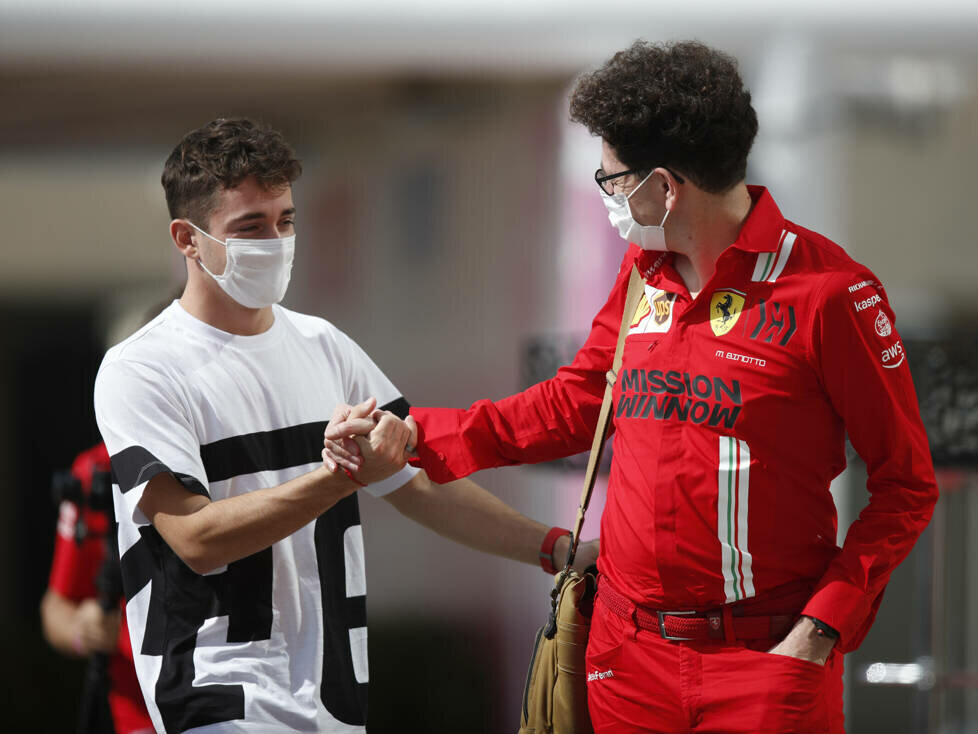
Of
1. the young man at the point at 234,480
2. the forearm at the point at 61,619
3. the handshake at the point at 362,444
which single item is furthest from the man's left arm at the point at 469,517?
the forearm at the point at 61,619

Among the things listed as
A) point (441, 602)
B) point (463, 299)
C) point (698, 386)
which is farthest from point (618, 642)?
point (463, 299)

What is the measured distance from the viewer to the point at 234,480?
2088 mm

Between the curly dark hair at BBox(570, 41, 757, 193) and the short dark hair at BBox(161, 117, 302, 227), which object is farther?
the short dark hair at BBox(161, 117, 302, 227)

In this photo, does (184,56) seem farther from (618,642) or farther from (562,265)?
(618,642)

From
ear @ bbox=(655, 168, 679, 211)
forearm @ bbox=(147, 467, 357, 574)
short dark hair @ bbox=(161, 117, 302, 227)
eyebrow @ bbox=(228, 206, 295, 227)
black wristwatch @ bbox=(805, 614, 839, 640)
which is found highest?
short dark hair @ bbox=(161, 117, 302, 227)

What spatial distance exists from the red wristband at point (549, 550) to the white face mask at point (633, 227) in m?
0.69

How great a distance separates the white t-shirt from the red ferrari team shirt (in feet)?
2.18

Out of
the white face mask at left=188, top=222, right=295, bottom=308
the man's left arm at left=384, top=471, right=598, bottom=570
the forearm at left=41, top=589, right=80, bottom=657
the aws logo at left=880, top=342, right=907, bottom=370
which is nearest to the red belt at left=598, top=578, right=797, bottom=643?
the aws logo at left=880, top=342, right=907, bottom=370

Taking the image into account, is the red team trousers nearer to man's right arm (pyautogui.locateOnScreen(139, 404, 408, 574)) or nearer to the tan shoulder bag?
the tan shoulder bag

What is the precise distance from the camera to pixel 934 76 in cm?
359

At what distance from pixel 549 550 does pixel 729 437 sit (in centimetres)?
66

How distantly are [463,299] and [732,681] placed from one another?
6.18 feet

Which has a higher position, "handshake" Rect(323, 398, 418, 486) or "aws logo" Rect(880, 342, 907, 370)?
"aws logo" Rect(880, 342, 907, 370)

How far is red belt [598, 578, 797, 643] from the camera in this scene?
1.76 m
